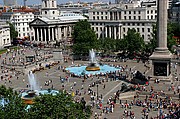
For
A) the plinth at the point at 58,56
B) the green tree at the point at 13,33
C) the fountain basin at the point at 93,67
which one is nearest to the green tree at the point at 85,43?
the plinth at the point at 58,56

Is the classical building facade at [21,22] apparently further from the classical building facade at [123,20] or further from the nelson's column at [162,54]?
the nelson's column at [162,54]

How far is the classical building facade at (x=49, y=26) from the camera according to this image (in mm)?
131375

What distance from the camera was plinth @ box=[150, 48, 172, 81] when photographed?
54.9 meters

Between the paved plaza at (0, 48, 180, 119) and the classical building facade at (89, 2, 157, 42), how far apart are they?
31.9 meters

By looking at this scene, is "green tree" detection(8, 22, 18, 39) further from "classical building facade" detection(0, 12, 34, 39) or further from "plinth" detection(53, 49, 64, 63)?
"plinth" detection(53, 49, 64, 63)

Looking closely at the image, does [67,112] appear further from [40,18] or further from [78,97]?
[40,18]

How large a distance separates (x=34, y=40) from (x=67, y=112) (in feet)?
364

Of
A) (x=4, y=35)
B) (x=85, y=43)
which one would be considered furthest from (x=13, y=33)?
(x=85, y=43)

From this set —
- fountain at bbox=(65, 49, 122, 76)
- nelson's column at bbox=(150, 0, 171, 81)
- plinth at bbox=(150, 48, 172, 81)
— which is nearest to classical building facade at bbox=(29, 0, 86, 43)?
fountain at bbox=(65, 49, 122, 76)

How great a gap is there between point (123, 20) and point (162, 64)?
60.7 metres

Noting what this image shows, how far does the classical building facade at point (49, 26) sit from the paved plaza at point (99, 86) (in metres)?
47.7

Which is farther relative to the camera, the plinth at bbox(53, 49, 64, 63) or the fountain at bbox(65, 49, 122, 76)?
the plinth at bbox(53, 49, 64, 63)

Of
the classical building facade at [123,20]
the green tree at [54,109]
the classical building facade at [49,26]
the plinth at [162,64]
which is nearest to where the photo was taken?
the green tree at [54,109]

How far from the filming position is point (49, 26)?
13062cm
